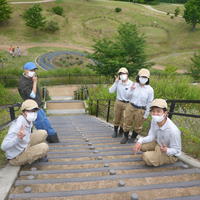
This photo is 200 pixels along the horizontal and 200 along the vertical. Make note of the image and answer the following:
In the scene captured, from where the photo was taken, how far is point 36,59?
26.9 meters

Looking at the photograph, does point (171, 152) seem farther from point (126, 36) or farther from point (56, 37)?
point (56, 37)

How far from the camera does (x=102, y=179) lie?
8.93 feet

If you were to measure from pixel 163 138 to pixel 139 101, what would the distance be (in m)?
1.27

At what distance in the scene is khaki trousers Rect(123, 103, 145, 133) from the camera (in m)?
4.41

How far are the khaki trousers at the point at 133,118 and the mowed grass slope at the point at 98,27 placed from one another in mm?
30623

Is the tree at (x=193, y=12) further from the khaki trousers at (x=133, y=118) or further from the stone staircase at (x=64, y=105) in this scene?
the khaki trousers at (x=133, y=118)

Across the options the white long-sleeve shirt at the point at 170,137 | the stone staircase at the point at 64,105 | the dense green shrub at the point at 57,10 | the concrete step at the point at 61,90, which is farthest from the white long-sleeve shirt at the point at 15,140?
the dense green shrub at the point at 57,10

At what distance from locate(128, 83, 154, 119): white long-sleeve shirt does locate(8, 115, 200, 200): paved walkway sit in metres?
1.15

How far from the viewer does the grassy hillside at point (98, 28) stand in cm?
3503

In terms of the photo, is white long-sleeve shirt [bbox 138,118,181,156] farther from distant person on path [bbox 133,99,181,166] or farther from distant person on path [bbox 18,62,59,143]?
distant person on path [bbox 18,62,59,143]

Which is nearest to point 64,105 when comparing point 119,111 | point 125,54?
point 125,54

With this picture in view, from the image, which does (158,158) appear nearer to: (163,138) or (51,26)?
(163,138)

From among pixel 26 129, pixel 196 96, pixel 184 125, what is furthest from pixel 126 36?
pixel 26 129

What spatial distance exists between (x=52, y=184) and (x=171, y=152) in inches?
69.9
